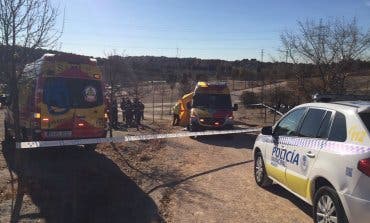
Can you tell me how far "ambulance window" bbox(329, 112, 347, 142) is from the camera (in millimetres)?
6492

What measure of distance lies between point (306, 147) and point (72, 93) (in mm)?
7647

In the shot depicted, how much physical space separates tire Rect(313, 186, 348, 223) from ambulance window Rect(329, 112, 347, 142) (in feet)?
2.19

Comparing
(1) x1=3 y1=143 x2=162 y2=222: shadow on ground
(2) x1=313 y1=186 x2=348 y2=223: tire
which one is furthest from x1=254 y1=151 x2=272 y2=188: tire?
(2) x1=313 y1=186 x2=348 y2=223: tire

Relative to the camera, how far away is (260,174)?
10.0m

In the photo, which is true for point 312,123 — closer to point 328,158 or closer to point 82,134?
point 328,158

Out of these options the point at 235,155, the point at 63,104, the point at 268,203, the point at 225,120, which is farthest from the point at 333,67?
the point at 268,203

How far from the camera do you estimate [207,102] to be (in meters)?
22.2

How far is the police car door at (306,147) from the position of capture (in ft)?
23.4

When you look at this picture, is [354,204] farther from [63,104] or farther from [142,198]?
[63,104]

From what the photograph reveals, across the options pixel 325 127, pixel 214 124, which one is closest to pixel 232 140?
pixel 214 124

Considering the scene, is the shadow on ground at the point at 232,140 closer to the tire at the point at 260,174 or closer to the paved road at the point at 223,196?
the paved road at the point at 223,196

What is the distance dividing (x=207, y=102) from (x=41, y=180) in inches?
485

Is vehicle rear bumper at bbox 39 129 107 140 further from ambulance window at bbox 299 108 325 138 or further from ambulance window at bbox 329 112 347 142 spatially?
ambulance window at bbox 329 112 347 142

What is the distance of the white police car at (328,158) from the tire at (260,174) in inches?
28.5
